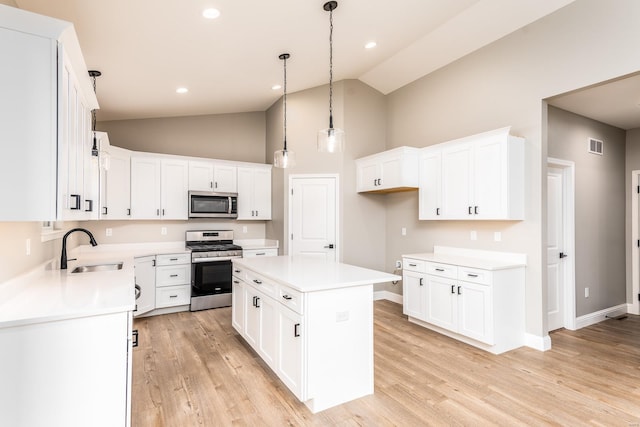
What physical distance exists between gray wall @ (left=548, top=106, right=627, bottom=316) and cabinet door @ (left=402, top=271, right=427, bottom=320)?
A: 2.04 m

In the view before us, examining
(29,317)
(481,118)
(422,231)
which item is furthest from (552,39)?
(29,317)

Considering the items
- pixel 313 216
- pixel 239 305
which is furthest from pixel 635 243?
pixel 239 305

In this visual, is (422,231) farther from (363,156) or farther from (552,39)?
(552,39)

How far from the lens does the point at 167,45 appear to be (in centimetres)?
314

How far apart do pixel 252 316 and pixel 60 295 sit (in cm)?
161

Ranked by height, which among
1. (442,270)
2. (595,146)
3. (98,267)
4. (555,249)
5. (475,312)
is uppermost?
(595,146)

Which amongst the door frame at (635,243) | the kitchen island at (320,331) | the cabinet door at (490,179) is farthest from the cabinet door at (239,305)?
the door frame at (635,243)

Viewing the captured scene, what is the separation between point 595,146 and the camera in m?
4.49

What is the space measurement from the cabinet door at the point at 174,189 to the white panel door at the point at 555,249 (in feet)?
16.4

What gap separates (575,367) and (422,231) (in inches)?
91.4

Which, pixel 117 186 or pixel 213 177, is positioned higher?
pixel 213 177

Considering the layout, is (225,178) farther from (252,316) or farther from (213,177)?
(252,316)

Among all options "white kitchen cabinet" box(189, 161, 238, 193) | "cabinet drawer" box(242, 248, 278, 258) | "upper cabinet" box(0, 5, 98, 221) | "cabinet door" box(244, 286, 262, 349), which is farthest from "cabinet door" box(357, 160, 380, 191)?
"upper cabinet" box(0, 5, 98, 221)

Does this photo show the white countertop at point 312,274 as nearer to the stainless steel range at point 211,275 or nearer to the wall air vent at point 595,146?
the stainless steel range at point 211,275
